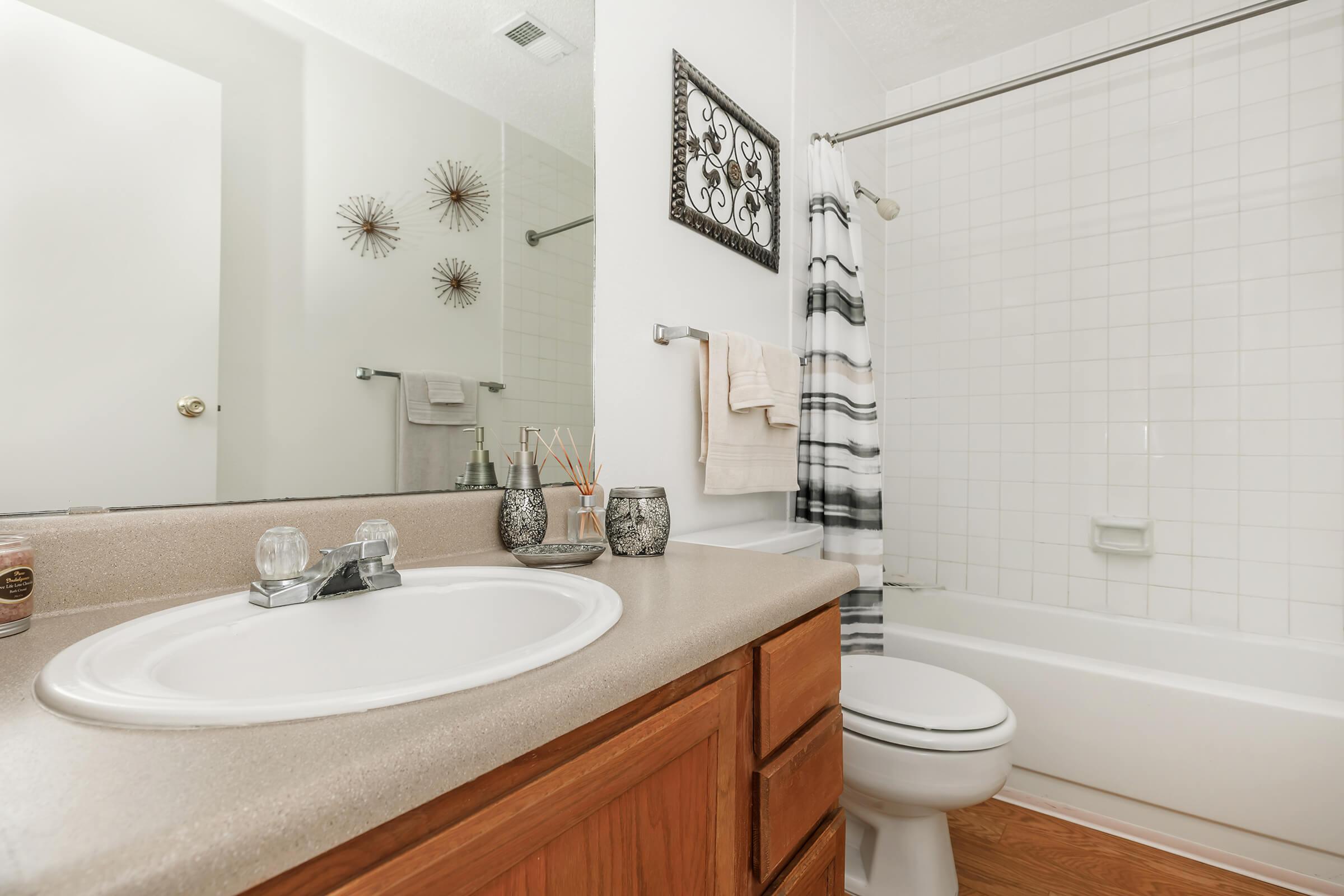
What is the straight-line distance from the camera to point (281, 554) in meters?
0.66

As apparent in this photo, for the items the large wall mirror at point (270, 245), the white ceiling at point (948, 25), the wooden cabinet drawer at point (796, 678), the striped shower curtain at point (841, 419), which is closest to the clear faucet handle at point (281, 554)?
the large wall mirror at point (270, 245)

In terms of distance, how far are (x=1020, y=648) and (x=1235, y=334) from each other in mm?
1228

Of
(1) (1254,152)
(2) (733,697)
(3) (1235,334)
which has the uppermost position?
(1) (1254,152)

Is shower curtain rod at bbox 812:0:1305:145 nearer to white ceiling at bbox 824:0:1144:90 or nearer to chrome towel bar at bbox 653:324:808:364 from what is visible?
white ceiling at bbox 824:0:1144:90

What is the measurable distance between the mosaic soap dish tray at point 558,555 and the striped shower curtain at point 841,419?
103 centimetres

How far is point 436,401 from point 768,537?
0.84m

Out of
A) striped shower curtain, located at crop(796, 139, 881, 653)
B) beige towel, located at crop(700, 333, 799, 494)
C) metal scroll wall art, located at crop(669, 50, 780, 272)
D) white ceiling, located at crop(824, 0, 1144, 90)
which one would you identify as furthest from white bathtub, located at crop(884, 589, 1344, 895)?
white ceiling, located at crop(824, 0, 1144, 90)

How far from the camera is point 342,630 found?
0.66m

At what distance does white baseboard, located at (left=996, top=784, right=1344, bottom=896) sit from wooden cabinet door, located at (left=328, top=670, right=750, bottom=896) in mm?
1483

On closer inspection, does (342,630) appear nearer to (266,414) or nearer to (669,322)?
(266,414)

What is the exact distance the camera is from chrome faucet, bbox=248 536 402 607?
0.63 metres

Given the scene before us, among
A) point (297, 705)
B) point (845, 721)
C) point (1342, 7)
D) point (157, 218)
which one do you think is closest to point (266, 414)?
point (157, 218)

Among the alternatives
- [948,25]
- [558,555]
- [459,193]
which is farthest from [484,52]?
[948,25]

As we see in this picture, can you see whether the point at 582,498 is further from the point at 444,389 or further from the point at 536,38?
the point at 536,38
